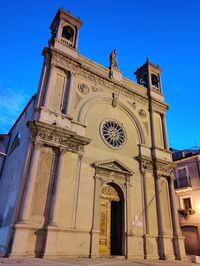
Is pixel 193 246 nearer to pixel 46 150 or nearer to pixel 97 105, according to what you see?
pixel 97 105

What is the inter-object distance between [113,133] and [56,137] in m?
4.25

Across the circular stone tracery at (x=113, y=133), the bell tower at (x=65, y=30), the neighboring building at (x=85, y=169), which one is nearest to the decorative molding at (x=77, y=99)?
the neighboring building at (x=85, y=169)

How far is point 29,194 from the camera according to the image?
32.4 feet

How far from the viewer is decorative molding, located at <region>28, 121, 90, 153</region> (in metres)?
11.3

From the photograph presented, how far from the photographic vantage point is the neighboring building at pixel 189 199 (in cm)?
1939

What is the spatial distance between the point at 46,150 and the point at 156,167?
753cm

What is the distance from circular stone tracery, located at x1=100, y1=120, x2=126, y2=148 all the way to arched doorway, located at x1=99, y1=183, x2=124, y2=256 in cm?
260

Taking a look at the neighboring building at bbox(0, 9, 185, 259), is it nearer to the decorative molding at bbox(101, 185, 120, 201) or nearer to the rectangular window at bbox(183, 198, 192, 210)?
the decorative molding at bbox(101, 185, 120, 201)

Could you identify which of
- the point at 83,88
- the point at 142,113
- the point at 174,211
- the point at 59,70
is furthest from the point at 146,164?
the point at 59,70

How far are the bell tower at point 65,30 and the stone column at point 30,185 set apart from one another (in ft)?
24.0

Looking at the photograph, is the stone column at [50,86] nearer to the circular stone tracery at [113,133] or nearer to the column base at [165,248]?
the circular stone tracery at [113,133]

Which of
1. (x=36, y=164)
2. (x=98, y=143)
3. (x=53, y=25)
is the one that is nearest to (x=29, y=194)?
(x=36, y=164)

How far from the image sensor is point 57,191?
34.7ft

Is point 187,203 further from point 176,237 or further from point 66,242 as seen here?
point 66,242
